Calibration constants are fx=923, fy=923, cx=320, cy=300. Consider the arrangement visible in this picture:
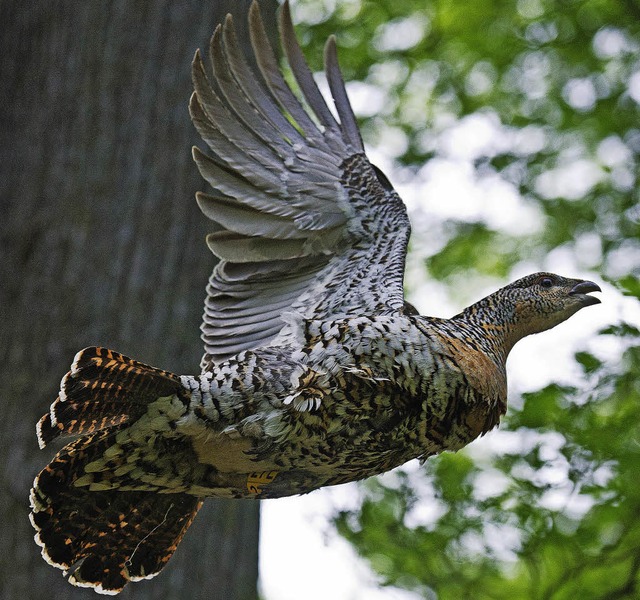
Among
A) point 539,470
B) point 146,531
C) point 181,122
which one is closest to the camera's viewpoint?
A: point 146,531

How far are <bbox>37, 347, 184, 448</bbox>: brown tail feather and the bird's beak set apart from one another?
7.39 feet

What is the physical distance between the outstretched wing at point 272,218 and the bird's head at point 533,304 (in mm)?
506

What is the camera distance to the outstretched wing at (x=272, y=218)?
4242 mm

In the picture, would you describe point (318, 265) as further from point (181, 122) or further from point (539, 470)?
point (539, 470)

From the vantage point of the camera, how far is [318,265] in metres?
4.46

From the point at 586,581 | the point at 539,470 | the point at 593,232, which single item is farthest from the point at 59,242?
the point at 593,232

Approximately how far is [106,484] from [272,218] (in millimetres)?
1471

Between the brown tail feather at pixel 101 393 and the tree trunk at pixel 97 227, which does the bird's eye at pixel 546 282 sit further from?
the brown tail feather at pixel 101 393

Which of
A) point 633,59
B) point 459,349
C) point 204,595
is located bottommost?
point 204,595

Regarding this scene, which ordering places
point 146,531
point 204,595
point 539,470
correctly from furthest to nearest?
point 539,470
point 204,595
point 146,531

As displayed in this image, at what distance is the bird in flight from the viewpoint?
343cm

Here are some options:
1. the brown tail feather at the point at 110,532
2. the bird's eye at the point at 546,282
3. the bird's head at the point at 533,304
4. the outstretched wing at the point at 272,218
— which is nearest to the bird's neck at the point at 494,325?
the bird's head at the point at 533,304

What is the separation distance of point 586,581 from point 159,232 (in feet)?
12.9

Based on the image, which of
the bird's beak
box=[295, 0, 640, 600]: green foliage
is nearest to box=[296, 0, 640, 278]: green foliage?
box=[295, 0, 640, 600]: green foliage
